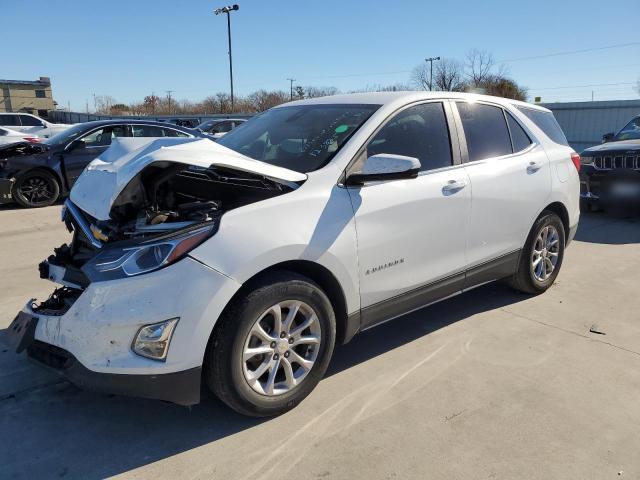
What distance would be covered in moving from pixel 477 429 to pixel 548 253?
2559mm

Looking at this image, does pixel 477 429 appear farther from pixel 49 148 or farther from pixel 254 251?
pixel 49 148

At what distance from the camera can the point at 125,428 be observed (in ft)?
9.43

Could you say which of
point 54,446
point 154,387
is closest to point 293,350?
point 154,387

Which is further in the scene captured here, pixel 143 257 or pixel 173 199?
pixel 173 199

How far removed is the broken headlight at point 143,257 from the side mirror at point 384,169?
38.9 inches

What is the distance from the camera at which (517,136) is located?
4.53 meters

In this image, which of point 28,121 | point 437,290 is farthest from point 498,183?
point 28,121

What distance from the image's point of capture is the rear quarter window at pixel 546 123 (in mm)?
4816

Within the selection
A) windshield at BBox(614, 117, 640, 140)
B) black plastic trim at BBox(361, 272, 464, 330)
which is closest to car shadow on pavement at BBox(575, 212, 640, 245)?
windshield at BBox(614, 117, 640, 140)

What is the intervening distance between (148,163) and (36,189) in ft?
27.8

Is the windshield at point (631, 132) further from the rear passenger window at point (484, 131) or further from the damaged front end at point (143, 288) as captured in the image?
the damaged front end at point (143, 288)

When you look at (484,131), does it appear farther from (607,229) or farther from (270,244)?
(607,229)

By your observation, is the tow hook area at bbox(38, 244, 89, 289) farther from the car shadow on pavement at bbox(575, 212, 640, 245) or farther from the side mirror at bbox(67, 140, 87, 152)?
the side mirror at bbox(67, 140, 87, 152)

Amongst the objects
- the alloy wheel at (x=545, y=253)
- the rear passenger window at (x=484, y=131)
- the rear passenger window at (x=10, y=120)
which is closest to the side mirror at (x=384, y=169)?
the rear passenger window at (x=484, y=131)
